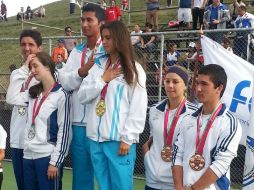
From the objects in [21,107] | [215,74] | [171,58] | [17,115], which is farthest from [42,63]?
[171,58]

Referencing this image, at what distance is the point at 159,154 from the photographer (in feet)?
12.6

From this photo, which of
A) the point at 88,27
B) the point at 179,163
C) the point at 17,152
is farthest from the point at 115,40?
the point at 17,152

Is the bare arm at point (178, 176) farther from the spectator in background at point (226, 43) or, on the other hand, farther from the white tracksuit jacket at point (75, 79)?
the spectator in background at point (226, 43)

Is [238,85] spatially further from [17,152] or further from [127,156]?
[17,152]

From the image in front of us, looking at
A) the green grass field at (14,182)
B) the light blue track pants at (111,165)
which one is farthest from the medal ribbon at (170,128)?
the green grass field at (14,182)

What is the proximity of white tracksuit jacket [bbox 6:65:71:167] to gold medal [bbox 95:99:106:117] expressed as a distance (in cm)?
38

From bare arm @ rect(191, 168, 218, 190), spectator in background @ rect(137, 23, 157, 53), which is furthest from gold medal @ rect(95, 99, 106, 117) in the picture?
spectator in background @ rect(137, 23, 157, 53)

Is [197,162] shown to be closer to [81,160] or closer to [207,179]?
[207,179]

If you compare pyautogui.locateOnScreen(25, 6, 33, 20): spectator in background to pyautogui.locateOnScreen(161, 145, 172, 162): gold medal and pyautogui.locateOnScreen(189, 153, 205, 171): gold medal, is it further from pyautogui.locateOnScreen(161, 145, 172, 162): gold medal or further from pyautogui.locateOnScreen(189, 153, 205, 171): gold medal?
pyautogui.locateOnScreen(189, 153, 205, 171): gold medal

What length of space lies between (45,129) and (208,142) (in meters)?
1.52

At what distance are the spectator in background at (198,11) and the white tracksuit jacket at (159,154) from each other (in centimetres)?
873

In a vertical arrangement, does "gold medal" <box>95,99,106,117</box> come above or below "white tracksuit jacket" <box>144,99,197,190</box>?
above

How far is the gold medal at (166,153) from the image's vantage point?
12.4 feet

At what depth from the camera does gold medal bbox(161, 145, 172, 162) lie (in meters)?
3.79
